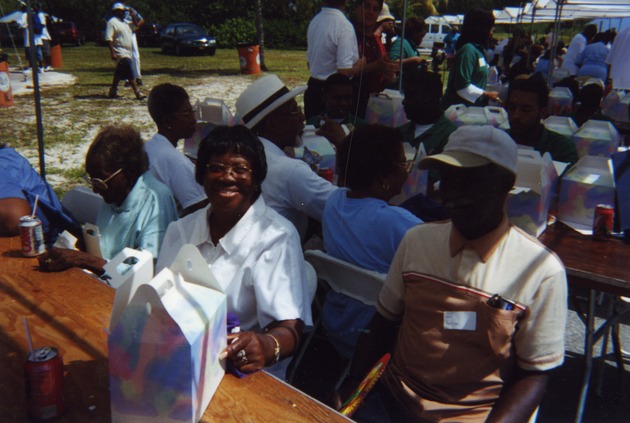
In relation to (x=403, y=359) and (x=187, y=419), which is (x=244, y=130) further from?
(x=187, y=419)

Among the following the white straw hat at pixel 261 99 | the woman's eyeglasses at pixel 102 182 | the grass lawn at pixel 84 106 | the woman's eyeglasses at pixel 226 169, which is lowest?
the grass lawn at pixel 84 106

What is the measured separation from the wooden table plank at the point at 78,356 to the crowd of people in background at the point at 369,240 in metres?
0.10

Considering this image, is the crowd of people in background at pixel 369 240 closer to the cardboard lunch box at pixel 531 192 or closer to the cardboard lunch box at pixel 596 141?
the cardboard lunch box at pixel 531 192

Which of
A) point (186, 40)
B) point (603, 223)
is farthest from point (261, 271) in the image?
point (186, 40)

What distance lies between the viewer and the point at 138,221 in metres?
2.65

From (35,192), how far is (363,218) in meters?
1.72

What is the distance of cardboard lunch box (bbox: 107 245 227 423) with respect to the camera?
124cm

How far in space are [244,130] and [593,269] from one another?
157cm

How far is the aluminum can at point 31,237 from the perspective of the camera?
246 centimetres

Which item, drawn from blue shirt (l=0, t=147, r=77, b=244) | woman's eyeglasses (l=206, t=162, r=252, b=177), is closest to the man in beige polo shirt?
woman's eyeglasses (l=206, t=162, r=252, b=177)

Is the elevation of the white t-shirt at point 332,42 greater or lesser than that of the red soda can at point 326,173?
greater

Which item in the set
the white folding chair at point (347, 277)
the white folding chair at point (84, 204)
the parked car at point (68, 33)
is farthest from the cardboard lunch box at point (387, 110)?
the parked car at point (68, 33)

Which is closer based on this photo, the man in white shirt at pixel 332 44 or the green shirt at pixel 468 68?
the man in white shirt at pixel 332 44

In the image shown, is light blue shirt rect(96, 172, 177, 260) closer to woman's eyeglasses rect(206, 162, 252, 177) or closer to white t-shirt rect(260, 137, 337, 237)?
white t-shirt rect(260, 137, 337, 237)
